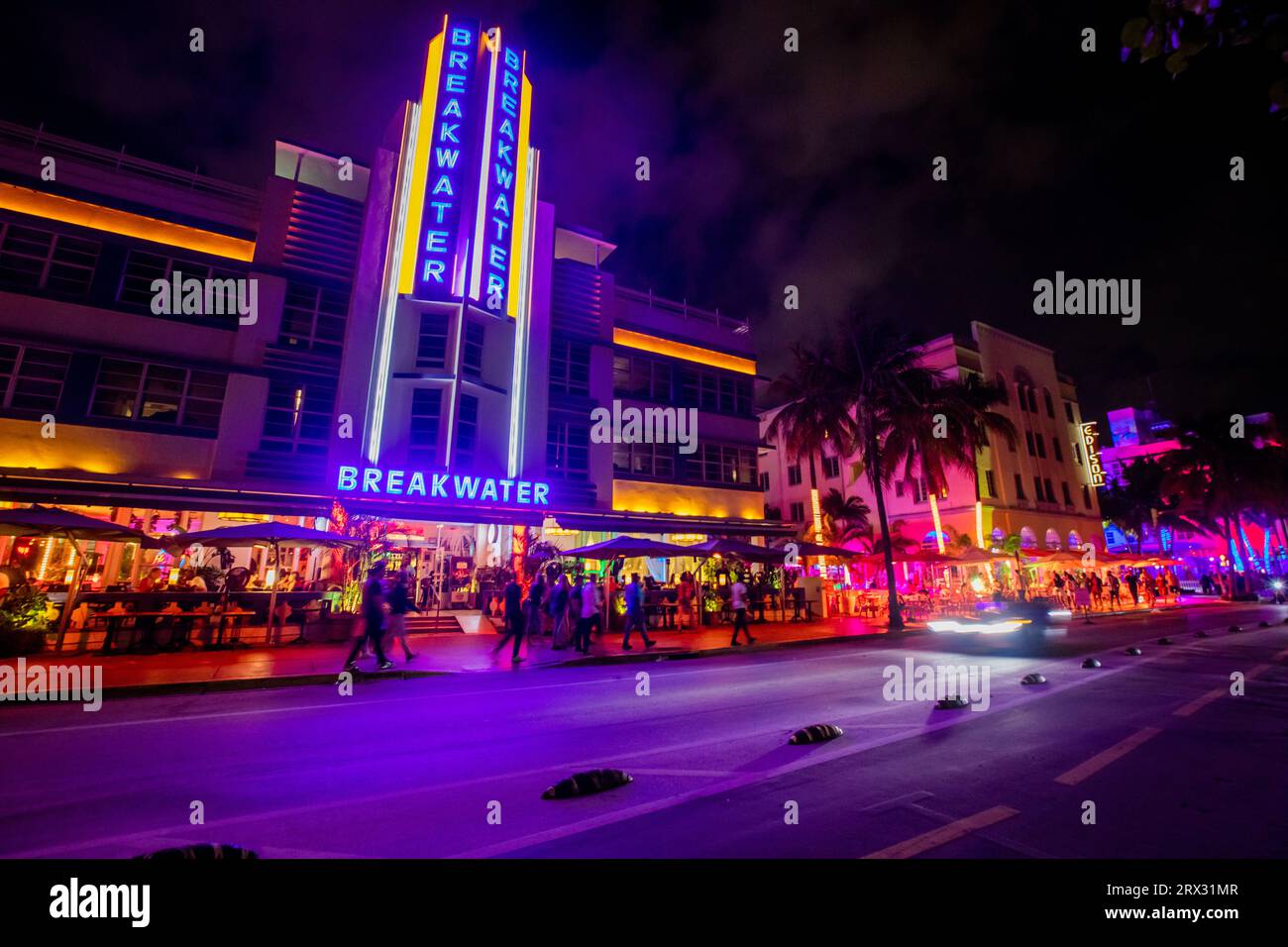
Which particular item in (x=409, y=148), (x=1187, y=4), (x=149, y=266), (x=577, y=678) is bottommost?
(x=577, y=678)

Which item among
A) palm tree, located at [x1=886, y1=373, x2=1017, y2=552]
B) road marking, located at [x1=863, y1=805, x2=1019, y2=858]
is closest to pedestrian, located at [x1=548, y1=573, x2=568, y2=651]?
road marking, located at [x1=863, y1=805, x2=1019, y2=858]

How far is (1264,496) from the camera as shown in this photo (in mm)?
42938

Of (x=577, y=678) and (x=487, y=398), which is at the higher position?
(x=487, y=398)

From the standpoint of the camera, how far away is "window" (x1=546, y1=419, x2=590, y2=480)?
24.4 meters

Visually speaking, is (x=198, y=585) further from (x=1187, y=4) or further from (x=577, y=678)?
(x=1187, y=4)

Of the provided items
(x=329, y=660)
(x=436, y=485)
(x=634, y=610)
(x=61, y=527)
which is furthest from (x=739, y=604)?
(x=61, y=527)

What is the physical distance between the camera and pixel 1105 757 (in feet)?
16.5

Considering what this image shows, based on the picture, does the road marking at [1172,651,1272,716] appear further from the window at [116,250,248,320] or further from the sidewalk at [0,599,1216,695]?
the window at [116,250,248,320]

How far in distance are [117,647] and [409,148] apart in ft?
64.4

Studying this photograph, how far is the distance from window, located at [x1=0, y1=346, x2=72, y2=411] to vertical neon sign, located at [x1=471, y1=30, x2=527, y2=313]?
13155 mm
